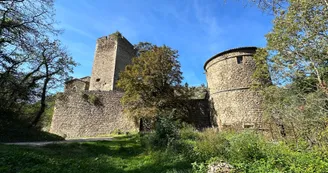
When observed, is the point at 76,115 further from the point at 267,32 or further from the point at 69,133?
the point at 267,32

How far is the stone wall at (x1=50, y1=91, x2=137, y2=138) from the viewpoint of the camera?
48.1ft

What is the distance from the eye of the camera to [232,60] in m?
13.3

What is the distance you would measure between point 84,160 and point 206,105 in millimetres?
11146

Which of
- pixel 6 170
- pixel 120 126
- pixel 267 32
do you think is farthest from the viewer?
pixel 120 126

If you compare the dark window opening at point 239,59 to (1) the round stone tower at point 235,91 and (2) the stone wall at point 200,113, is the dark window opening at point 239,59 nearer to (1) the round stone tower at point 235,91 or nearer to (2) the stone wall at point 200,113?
(1) the round stone tower at point 235,91

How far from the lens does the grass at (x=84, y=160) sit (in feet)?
14.5

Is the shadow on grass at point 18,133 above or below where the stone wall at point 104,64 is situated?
below

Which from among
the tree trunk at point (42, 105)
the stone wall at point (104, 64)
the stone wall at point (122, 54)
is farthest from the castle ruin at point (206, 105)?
the stone wall at point (122, 54)

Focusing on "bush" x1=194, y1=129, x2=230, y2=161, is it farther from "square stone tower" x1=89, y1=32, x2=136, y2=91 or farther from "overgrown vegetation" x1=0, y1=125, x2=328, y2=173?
"square stone tower" x1=89, y1=32, x2=136, y2=91

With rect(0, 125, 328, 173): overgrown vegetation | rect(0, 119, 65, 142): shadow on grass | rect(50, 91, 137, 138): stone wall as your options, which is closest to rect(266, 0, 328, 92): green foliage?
rect(0, 125, 328, 173): overgrown vegetation

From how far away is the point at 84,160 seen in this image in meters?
5.42

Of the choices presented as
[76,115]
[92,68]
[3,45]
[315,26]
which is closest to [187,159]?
[315,26]

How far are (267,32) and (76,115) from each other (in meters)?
15.5

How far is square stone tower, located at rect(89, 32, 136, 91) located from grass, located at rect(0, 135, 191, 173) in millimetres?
13691
